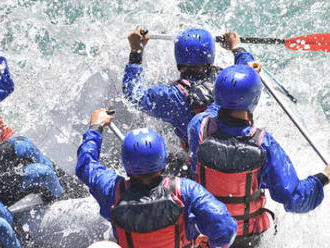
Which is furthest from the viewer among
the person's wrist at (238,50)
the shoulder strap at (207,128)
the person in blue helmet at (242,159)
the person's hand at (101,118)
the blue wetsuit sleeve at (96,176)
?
the person's wrist at (238,50)

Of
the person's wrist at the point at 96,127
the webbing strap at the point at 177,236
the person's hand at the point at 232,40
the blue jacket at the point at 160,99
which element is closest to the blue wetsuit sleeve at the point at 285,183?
the webbing strap at the point at 177,236

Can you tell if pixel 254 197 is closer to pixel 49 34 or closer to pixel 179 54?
pixel 179 54

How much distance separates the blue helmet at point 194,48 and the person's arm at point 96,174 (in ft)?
3.19

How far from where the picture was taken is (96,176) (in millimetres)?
2467

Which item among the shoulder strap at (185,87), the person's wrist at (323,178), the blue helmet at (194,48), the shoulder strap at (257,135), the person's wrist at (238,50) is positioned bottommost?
the person's wrist at (323,178)

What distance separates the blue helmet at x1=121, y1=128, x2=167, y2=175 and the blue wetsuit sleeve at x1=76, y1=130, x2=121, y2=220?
193 millimetres

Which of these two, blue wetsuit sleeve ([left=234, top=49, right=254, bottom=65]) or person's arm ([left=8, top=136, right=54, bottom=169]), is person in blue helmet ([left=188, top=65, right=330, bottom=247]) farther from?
Result: person's arm ([left=8, top=136, right=54, bottom=169])

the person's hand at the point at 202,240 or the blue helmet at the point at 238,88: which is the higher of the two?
the blue helmet at the point at 238,88

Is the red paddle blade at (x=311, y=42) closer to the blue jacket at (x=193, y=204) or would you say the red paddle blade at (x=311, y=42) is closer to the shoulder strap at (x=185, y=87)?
the shoulder strap at (x=185, y=87)

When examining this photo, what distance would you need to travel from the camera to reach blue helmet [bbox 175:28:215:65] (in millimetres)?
3299

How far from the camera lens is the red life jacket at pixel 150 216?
218 centimetres

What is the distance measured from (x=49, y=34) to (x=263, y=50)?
11.6ft

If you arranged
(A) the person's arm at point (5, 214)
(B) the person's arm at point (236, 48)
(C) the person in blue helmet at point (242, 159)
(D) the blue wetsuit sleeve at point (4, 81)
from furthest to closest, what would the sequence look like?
(B) the person's arm at point (236, 48) < (D) the blue wetsuit sleeve at point (4, 81) < (A) the person's arm at point (5, 214) < (C) the person in blue helmet at point (242, 159)

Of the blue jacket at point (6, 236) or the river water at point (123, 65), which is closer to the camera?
the blue jacket at point (6, 236)
